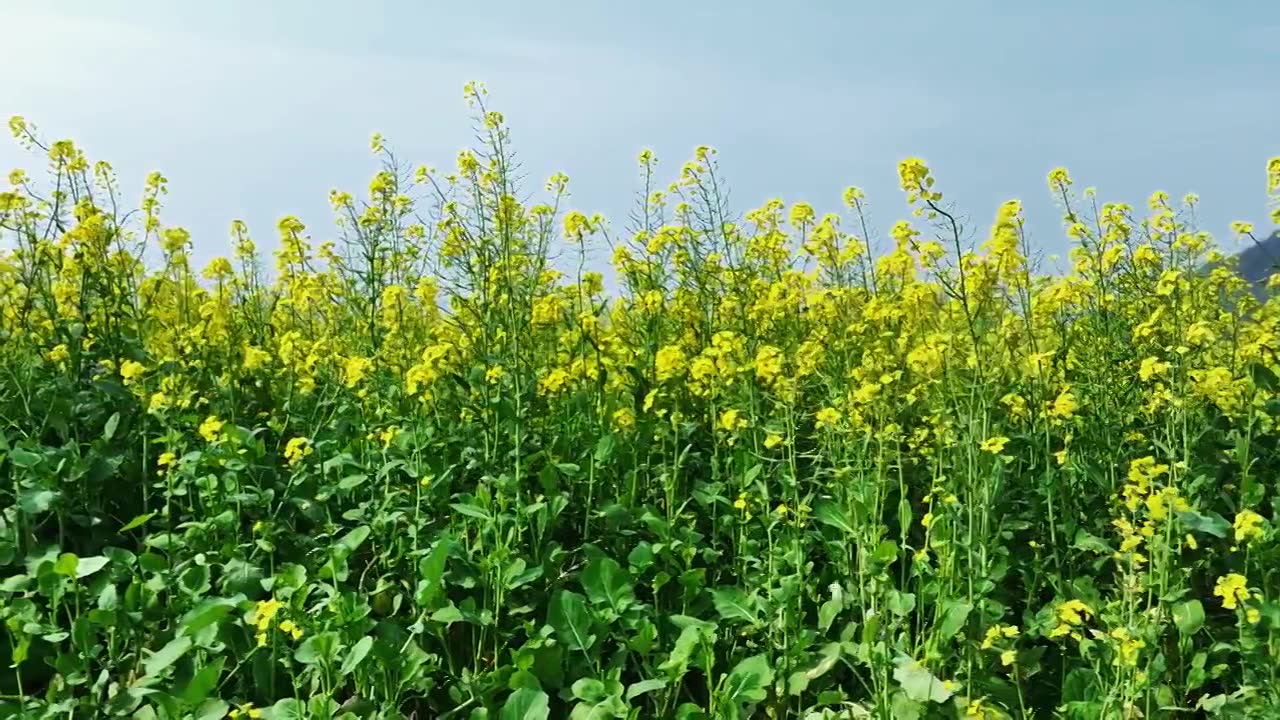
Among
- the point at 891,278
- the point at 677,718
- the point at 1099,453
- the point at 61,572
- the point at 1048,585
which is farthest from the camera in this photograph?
the point at 891,278

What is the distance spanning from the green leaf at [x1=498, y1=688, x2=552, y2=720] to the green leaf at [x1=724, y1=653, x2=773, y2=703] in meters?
0.42

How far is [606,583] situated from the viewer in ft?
8.90

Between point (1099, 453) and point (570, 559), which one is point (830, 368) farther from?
point (570, 559)

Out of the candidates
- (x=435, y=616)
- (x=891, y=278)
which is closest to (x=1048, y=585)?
(x=435, y=616)

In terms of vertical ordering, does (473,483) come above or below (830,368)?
below

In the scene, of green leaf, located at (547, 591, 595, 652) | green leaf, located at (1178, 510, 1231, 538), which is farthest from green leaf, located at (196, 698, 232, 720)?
green leaf, located at (1178, 510, 1231, 538)

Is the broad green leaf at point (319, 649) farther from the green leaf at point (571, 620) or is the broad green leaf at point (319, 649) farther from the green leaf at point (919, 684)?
the green leaf at point (919, 684)

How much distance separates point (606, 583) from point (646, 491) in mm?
669

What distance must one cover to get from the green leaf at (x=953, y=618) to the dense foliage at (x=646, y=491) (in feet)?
0.04

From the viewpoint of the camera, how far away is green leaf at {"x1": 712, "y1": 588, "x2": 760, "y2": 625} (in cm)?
264

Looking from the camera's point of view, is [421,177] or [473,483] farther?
[421,177]

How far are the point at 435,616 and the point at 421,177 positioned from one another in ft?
A: 7.07

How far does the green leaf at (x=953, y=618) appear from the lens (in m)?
2.41

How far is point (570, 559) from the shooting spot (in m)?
3.10
